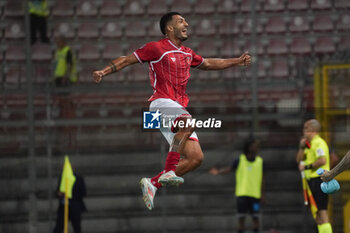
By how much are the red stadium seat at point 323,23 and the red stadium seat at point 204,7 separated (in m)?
2.08

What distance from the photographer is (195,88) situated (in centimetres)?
1435

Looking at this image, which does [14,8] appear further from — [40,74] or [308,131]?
[308,131]

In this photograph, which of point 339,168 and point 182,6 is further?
point 182,6

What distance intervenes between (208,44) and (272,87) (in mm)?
2312

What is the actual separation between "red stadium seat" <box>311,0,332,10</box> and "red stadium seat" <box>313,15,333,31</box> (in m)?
0.20

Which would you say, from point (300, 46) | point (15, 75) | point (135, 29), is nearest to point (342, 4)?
point (300, 46)

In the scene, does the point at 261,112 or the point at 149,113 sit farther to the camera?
the point at 261,112

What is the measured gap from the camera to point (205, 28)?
1688cm

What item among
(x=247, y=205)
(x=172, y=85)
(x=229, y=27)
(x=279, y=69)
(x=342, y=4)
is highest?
(x=342, y=4)

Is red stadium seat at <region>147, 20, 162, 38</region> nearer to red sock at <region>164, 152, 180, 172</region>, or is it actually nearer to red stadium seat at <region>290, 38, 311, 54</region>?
red stadium seat at <region>290, 38, 311, 54</region>

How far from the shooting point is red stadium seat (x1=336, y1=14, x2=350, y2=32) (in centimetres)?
1684

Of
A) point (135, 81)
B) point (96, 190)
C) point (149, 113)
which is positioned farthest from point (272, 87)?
point (149, 113)

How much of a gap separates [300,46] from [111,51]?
3724 mm

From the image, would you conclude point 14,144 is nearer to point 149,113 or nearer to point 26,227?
point 26,227
